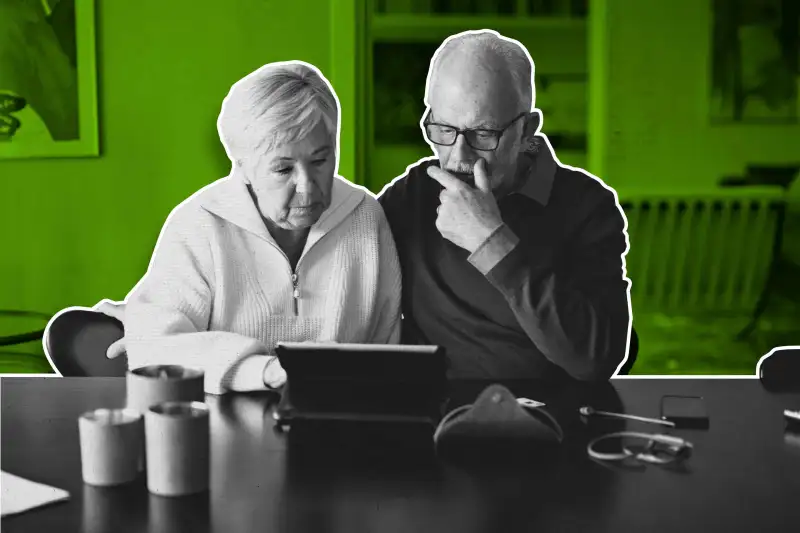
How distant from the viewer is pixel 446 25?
11.3 feet

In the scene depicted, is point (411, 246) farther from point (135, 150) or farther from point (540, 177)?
point (135, 150)

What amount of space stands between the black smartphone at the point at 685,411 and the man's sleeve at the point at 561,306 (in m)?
0.34

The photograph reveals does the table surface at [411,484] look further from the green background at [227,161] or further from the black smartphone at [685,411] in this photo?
the green background at [227,161]

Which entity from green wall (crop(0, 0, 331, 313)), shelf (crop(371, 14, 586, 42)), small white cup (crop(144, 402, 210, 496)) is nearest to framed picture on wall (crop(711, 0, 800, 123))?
shelf (crop(371, 14, 586, 42))

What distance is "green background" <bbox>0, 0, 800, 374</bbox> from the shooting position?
11.3ft

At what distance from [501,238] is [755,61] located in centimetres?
229

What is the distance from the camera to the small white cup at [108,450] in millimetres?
1090

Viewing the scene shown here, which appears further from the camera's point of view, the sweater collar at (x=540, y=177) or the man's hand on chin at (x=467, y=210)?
the sweater collar at (x=540, y=177)

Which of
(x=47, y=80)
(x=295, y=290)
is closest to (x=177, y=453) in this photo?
(x=295, y=290)

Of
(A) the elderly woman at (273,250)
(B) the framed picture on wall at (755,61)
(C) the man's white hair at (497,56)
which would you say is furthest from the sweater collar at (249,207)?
(B) the framed picture on wall at (755,61)

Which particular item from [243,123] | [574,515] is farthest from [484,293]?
[574,515]

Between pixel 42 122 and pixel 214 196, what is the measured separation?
1.99 meters

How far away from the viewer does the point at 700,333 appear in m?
3.65

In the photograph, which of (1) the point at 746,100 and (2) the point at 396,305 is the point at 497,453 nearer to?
(2) the point at 396,305
